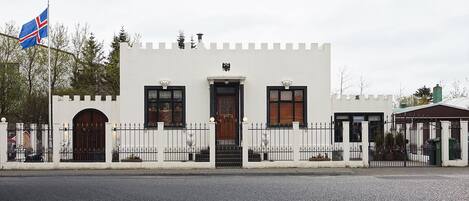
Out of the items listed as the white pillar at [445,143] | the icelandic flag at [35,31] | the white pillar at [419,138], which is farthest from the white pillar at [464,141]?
the icelandic flag at [35,31]

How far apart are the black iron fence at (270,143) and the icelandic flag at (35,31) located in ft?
33.9

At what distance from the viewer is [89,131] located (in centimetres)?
2756

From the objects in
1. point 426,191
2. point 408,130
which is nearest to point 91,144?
point 408,130

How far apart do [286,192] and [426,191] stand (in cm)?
338

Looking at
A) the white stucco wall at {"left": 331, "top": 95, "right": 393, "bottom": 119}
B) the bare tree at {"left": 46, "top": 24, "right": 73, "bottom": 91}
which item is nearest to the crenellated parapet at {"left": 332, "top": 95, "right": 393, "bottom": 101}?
the white stucco wall at {"left": 331, "top": 95, "right": 393, "bottom": 119}

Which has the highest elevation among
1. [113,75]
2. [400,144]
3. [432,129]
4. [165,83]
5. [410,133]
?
[113,75]

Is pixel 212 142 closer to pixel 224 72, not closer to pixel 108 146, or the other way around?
pixel 108 146

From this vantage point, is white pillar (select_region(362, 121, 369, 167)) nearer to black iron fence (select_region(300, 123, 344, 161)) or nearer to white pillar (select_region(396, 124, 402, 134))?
black iron fence (select_region(300, 123, 344, 161))

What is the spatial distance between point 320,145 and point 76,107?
11.4 m

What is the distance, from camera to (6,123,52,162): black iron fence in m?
23.8

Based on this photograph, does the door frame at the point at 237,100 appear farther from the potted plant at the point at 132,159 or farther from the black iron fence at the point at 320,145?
the potted plant at the point at 132,159

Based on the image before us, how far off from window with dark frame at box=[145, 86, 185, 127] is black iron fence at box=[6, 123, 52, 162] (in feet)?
14.8

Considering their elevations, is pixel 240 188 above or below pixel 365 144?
below

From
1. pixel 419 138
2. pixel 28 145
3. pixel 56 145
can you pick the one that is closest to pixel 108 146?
pixel 56 145
